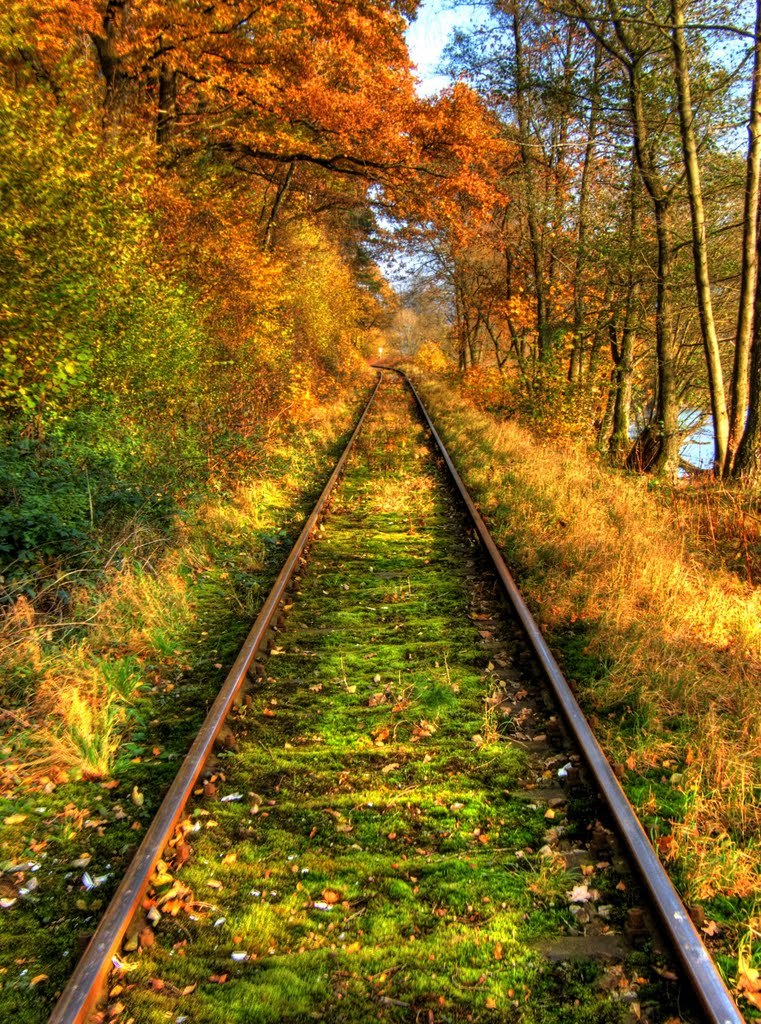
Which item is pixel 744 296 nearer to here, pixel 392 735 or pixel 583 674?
pixel 583 674

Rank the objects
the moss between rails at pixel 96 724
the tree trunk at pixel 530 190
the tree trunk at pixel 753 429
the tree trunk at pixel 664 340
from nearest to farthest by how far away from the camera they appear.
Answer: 1. the moss between rails at pixel 96 724
2. the tree trunk at pixel 753 429
3. the tree trunk at pixel 664 340
4. the tree trunk at pixel 530 190

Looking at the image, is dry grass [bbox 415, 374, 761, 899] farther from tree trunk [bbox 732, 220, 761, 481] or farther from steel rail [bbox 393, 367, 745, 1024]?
tree trunk [bbox 732, 220, 761, 481]

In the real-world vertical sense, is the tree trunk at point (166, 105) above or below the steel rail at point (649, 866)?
above

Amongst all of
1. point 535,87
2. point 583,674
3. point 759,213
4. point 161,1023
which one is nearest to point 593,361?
point 535,87

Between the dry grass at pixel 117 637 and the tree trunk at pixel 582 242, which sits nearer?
the dry grass at pixel 117 637

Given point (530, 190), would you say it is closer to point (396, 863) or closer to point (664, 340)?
point (664, 340)

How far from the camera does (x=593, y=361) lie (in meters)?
16.2

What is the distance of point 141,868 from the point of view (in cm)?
280

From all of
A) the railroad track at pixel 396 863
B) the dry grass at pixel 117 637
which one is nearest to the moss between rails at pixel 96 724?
the dry grass at pixel 117 637

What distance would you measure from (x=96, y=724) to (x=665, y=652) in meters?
4.06

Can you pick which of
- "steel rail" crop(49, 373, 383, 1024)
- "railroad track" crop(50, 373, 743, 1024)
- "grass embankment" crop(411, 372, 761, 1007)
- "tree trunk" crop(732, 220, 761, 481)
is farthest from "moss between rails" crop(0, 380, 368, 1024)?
"tree trunk" crop(732, 220, 761, 481)

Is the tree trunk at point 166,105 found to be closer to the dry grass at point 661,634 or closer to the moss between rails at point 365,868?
the dry grass at point 661,634

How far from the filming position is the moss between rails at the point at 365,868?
2443 millimetres

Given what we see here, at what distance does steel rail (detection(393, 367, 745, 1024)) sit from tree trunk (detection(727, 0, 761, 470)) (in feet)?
20.7
